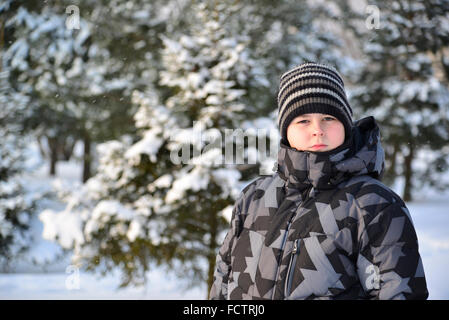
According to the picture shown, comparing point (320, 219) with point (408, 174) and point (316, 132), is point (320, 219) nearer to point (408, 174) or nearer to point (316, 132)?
point (316, 132)

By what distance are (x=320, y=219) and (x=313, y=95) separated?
532 mm

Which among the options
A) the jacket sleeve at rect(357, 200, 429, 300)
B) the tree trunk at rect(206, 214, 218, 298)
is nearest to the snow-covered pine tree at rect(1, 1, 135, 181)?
the tree trunk at rect(206, 214, 218, 298)

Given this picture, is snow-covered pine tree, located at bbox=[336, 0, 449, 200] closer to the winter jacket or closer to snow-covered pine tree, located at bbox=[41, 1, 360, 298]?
snow-covered pine tree, located at bbox=[41, 1, 360, 298]

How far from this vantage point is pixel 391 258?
1.35m

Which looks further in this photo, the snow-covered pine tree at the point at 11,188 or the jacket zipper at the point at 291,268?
the snow-covered pine tree at the point at 11,188

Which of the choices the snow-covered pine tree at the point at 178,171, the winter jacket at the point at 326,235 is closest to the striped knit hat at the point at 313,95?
the winter jacket at the point at 326,235

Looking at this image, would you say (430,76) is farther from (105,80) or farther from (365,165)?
(365,165)

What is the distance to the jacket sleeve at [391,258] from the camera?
1326mm

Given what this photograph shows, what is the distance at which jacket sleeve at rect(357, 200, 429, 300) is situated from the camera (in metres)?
1.33

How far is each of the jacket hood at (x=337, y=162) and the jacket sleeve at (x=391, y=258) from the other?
7.8 inches

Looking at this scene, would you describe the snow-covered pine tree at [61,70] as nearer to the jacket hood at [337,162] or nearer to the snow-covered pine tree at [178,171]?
the snow-covered pine tree at [178,171]

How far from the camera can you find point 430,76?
12.2 metres

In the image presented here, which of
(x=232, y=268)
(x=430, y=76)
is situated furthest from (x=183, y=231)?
(x=430, y=76)
